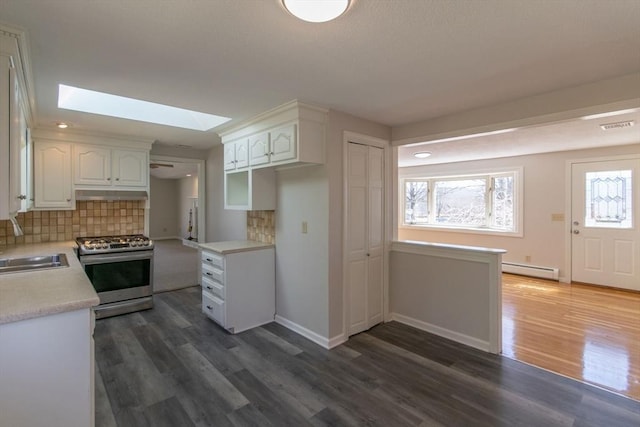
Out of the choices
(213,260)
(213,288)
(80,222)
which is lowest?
(213,288)

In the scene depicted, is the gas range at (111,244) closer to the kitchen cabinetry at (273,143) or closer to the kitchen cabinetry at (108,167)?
the kitchen cabinetry at (108,167)

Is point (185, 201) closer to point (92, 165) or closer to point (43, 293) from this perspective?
point (92, 165)

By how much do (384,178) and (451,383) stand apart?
2.13 m

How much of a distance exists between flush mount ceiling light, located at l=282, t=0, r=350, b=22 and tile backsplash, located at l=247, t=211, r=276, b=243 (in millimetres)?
2542

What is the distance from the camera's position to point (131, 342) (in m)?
3.13

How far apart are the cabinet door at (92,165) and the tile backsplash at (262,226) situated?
1866mm

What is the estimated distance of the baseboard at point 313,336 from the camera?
10.1ft

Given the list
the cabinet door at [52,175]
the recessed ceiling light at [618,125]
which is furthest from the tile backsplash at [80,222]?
the recessed ceiling light at [618,125]

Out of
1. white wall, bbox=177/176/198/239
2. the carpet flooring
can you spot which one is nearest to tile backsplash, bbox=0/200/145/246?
the carpet flooring

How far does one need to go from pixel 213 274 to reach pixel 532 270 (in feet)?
18.0

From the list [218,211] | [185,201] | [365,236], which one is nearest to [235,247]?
[365,236]

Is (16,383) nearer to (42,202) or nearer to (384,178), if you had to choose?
(42,202)

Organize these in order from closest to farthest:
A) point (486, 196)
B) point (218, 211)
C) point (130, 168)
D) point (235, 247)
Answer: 1. point (235, 247)
2. point (130, 168)
3. point (218, 211)
4. point (486, 196)

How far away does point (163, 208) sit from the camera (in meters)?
11.0
